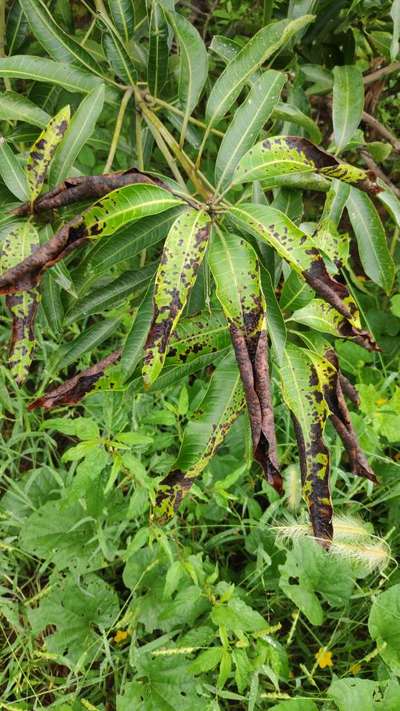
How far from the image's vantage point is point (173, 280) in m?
0.87

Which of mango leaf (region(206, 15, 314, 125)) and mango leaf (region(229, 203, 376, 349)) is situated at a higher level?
mango leaf (region(206, 15, 314, 125))

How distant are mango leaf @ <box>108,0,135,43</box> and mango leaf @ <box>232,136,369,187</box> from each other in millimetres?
448

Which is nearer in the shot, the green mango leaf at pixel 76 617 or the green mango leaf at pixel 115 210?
the green mango leaf at pixel 115 210

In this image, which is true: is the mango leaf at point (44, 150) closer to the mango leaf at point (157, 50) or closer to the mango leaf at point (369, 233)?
the mango leaf at point (157, 50)

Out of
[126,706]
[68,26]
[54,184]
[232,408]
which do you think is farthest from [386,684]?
[68,26]

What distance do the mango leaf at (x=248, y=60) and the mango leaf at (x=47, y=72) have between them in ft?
0.74

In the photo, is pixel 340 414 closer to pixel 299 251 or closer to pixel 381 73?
pixel 299 251

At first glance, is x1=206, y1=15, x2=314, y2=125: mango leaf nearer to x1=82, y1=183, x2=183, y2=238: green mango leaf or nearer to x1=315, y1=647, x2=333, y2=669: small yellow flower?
x1=82, y1=183, x2=183, y2=238: green mango leaf

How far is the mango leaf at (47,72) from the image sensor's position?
1084 mm

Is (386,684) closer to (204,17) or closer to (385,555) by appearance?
(385,555)

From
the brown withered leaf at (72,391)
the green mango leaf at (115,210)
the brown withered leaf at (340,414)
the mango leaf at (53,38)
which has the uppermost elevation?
the mango leaf at (53,38)

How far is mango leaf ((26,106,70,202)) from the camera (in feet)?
3.19

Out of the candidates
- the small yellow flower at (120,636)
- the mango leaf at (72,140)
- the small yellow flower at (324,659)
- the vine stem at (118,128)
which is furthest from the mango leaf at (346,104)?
the small yellow flower at (120,636)

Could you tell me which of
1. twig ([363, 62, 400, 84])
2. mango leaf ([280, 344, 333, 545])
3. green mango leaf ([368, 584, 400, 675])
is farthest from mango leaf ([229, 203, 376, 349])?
twig ([363, 62, 400, 84])
